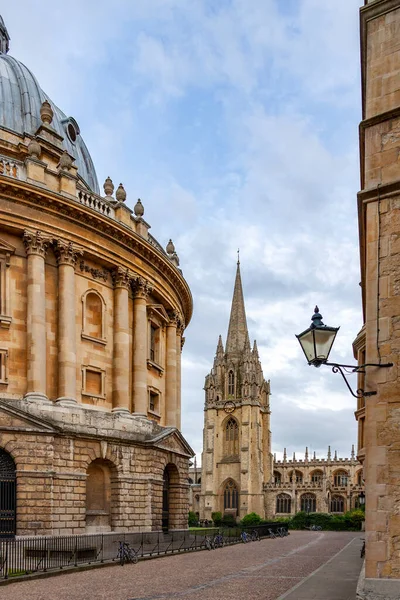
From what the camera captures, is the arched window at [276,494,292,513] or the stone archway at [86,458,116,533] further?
the arched window at [276,494,292,513]

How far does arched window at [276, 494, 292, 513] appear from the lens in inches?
4906

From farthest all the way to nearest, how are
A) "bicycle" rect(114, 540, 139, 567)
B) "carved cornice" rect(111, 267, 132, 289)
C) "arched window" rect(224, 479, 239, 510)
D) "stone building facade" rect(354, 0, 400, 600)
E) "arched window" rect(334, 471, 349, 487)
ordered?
"arched window" rect(334, 471, 349, 487) < "arched window" rect(224, 479, 239, 510) < "carved cornice" rect(111, 267, 132, 289) < "bicycle" rect(114, 540, 139, 567) < "stone building facade" rect(354, 0, 400, 600)

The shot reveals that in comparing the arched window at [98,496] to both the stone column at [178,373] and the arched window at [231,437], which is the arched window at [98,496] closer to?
the stone column at [178,373]

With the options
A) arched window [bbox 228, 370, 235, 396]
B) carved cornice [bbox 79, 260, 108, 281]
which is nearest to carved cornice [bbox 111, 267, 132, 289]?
carved cornice [bbox 79, 260, 108, 281]

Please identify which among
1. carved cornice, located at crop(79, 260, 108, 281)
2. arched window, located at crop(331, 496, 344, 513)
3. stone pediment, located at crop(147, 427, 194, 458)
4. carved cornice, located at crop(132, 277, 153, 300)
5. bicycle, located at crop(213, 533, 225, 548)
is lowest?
arched window, located at crop(331, 496, 344, 513)

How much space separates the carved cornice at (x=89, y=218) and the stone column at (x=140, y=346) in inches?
67.9

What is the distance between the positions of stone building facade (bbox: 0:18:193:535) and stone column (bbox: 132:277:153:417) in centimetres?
6

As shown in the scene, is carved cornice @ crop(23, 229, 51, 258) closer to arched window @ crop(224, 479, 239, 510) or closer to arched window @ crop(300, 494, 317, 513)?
arched window @ crop(224, 479, 239, 510)

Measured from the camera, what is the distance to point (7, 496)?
2914cm

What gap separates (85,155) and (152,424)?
20.8 meters

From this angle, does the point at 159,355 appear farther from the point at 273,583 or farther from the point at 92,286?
the point at 273,583

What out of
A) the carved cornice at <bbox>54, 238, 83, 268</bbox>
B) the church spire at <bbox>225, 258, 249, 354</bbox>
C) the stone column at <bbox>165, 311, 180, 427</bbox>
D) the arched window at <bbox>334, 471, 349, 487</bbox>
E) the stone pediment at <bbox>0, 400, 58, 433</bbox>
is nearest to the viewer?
the stone pediment at <bbox>0, 400, 58, 433</bbox>

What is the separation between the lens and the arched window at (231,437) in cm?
12562

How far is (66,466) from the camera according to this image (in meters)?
30.9
